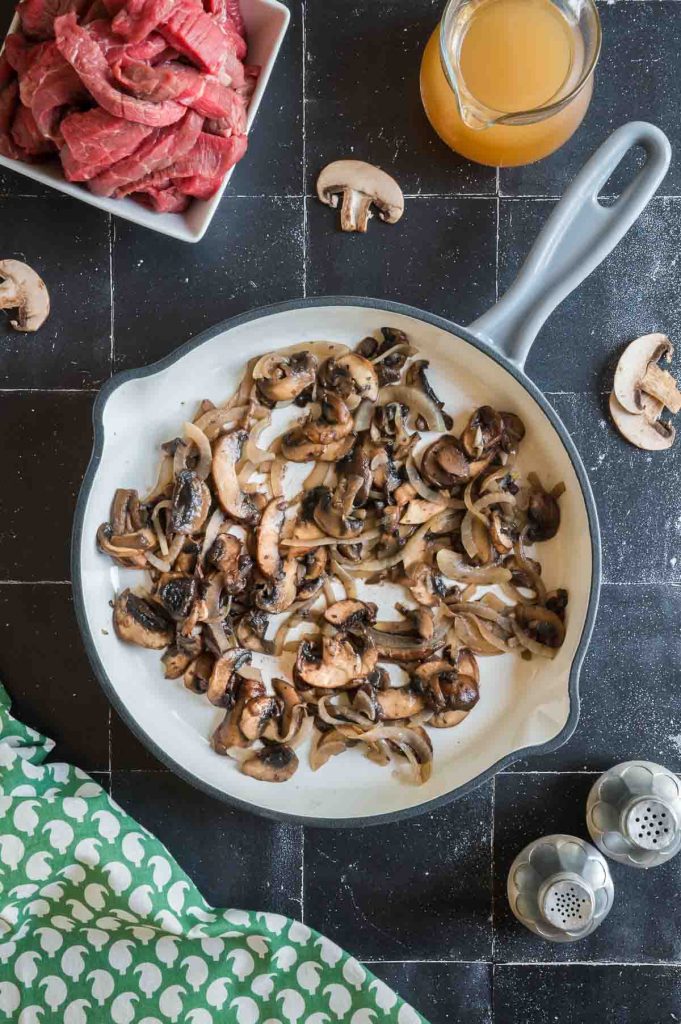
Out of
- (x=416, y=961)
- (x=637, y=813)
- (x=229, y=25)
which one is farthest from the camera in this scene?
(x=416, y=961)

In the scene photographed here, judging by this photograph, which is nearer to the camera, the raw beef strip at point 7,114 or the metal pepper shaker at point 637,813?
the raw beef strip at point 7,114

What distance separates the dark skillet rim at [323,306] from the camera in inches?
42.7

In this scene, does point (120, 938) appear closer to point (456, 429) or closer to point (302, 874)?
point (302, 874)

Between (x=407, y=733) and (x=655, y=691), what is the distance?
367 mm

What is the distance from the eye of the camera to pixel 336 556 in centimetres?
121

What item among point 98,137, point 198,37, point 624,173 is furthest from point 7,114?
point 624,173

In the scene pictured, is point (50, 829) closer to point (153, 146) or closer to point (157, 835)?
point (157, 835)

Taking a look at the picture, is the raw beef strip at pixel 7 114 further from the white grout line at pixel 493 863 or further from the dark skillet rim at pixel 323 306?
the white grout line at pixel 493 863

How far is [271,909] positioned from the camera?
51.8 inches

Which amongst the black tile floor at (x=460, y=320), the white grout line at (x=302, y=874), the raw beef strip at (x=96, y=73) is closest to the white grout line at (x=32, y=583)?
the black tile floor at (x=460, y=320)

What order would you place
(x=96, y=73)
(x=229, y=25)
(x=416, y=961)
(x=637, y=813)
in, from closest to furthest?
(x=96, y=73) < (x=229, y=25) < (x=637, y=813) < (x=416, y=961)

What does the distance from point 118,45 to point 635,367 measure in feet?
2.49

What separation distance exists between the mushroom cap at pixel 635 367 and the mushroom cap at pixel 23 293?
0.78 m

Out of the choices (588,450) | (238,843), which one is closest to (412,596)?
(588,450)
